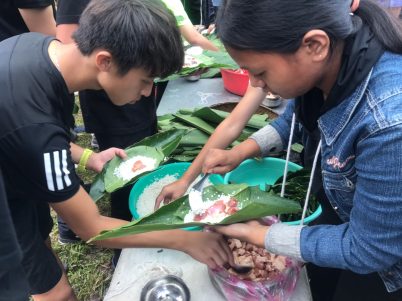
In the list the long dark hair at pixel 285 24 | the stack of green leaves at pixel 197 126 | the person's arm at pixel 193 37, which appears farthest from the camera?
the person's arm at pixel 193 37

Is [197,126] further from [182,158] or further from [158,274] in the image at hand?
[158,274]

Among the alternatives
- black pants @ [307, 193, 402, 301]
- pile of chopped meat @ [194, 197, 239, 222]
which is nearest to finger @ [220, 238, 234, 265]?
pile of chopped meat @ [194, 197, 239, 222]

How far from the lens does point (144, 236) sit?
1.25 metres

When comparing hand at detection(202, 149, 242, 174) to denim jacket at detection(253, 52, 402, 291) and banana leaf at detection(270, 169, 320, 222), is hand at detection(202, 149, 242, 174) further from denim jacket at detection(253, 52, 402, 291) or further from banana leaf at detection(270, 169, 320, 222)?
denim jacket at detection(253, 52, 402, 291)

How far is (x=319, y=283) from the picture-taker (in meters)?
1.56

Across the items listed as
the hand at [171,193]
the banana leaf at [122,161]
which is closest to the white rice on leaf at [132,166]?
the banana leaf at [122,161]

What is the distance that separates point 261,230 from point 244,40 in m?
0.54

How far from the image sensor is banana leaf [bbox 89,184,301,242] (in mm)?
1050

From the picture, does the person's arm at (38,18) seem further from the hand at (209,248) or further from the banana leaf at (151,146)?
the hand at (209,248)

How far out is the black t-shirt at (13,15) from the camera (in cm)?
189

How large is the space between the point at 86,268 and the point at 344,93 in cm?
184

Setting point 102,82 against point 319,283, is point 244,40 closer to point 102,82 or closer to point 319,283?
point 102,82

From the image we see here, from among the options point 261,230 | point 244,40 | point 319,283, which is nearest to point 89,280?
point 319,283

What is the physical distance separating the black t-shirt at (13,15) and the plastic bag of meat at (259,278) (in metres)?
1.56
